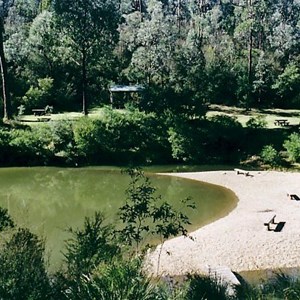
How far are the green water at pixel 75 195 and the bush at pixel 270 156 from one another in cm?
627

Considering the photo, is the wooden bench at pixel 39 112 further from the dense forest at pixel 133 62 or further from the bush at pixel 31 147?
the bush at pixel 31 147

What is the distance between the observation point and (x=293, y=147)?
107ft

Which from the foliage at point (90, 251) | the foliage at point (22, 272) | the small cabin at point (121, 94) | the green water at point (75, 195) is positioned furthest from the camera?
the small cabin at point (121, 94)

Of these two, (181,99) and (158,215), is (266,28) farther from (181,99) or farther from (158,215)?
(158,215)

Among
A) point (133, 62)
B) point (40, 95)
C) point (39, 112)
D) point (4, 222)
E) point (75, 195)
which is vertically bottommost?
point (75, 195)

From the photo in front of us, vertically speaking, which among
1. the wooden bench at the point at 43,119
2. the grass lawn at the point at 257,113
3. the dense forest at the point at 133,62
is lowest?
the grass lawn at the point at 257,113

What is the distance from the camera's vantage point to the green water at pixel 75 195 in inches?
879

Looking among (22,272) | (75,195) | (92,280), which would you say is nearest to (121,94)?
(75,195)

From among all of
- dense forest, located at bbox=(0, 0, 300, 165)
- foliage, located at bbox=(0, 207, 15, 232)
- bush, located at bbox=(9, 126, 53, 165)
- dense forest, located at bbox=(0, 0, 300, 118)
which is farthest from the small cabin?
foliage, located at bbox=(0, 207, 15, 232)

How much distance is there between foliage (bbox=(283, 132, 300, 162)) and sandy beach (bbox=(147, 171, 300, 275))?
6.91 m

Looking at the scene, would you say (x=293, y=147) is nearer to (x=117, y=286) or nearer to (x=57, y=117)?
(x=57, y=117)

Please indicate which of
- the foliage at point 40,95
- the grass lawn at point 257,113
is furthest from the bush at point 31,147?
the grass lawn at point 257,113

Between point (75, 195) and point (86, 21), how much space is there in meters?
17.2

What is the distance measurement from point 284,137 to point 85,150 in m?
13.3
